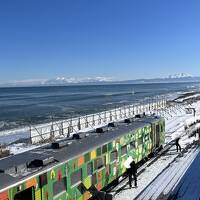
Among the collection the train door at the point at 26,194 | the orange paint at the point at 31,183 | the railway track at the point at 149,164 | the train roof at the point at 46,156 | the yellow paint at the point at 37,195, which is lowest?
the railway track at the point at 149,164

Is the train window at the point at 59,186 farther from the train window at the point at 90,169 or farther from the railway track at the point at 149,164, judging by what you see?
the railway track at the point at 149,164

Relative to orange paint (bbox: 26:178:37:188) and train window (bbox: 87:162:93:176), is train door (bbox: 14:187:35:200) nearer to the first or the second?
orange paint (bbox: 26:178:37:188)

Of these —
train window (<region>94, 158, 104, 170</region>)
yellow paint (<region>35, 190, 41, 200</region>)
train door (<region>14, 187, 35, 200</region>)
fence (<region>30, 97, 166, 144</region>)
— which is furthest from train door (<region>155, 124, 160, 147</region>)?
train door (<region>14, 187, 35, 200</region>)

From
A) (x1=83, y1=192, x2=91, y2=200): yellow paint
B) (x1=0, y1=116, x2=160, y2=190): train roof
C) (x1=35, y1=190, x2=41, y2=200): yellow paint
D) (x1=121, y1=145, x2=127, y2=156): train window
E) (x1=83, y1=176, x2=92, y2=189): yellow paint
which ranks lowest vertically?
(x1=83, y1=192, x2=91, y2=200): yellow paint

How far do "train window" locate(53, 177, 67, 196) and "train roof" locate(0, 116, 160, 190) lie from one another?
55cm

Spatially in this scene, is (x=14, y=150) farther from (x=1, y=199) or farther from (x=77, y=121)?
(x=1, y=199)

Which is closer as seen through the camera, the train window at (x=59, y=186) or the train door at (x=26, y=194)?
the train door at (x=26, y=194)

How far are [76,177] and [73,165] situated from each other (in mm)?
528

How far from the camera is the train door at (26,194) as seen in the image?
367 inches

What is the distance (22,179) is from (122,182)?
8414 mm

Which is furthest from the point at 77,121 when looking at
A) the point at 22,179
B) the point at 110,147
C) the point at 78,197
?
the point at 22,179

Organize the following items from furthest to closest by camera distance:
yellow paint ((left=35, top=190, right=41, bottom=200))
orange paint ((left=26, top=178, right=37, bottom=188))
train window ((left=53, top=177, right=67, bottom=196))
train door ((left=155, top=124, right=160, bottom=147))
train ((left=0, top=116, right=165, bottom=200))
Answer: train door ((left=155, top=124, right=160, bottom=147)) → train window ((left=53, top=177, right=67, bottom=196)) → yellow paint ((left=35, top=190, right=41, bottom=200)) → train ((left=0, top=116, right=165, bottom=200)) → orange paint ((left=26, top=178, right=37, bottom=188))

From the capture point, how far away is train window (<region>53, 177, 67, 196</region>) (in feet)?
36.2

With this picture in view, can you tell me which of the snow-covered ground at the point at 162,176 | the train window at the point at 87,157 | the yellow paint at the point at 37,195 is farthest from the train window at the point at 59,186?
the snow-covered ground at the point at 162,176
